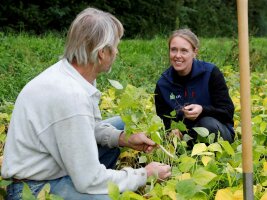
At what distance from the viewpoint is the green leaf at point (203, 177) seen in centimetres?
190

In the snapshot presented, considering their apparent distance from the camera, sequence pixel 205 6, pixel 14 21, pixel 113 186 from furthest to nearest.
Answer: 1. pixel 205 6
2. pixel 14 21
3. pixel 113 186

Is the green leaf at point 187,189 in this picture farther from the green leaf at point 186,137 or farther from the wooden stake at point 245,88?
the green leaf at point 186,137

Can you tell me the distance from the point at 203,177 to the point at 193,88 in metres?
0.85

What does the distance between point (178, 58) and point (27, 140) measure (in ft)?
3.66

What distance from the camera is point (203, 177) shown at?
1.92m

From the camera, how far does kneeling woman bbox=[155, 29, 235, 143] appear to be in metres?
2.64

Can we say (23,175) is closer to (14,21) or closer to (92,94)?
(92,94)

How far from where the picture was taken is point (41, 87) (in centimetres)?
178

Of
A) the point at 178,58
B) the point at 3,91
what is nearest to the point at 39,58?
the point at 3,91

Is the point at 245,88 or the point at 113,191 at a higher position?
the point at 245,88

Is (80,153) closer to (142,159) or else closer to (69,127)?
(69,127)

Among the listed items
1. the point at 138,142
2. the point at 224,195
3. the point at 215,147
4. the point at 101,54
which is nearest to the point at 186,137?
the point at 215,147

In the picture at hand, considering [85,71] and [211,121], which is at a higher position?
[85,71]

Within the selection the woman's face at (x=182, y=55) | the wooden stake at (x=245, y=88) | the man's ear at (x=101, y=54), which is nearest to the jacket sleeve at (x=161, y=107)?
the woman's face at (x=182, y=55)
